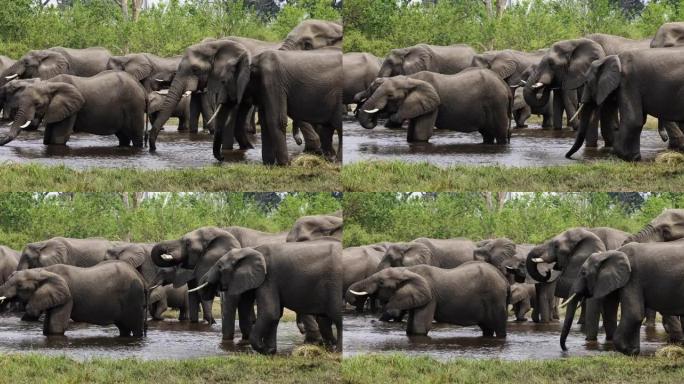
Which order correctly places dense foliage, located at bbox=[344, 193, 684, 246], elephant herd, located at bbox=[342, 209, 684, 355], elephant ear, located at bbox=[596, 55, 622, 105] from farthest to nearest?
1. dense foliage, located at bbox=[344, 193, 684, 246]
2. elephant ear, located at bbox=[596, 55, 622, 105]
3. elephant herd, located at bbox=[342, 209, 684, 355]

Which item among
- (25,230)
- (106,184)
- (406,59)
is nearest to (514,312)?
(406,59)

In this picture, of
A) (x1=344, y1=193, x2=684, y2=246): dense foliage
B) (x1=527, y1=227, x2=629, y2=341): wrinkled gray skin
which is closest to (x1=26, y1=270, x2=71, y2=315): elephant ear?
(x1=527, y1=227, x2=629, y2=341): wrinkled gray skin

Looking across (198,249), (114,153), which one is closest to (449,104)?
(198,249)

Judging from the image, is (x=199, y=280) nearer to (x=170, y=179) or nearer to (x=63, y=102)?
(x=170, y=179)

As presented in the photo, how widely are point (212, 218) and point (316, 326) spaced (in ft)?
43.7

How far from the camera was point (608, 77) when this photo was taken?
19.3m

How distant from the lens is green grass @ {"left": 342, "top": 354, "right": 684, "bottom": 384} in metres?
16.5

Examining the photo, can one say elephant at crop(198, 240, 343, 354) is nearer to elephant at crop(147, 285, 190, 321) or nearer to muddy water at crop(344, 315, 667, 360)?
muddy water at crop(344, 315, 667, 360)

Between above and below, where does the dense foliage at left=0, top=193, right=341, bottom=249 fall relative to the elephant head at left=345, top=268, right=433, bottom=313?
below

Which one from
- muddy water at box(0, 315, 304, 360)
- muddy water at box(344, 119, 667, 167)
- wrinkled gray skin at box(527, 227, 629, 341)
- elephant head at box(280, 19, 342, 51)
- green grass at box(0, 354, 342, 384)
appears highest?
elephant head at box(280, 19, 342, 51)

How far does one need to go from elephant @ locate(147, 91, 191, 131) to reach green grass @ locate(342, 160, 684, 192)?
4.54 metres

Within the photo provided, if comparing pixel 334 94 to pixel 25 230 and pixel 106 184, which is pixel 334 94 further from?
pixel 25 230

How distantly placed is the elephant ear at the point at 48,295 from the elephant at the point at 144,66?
7858 mm

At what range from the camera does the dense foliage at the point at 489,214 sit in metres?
30.5
